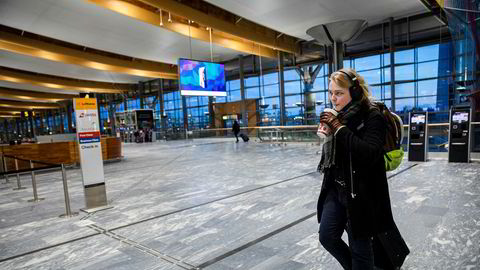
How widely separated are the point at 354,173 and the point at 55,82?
29.4 metres

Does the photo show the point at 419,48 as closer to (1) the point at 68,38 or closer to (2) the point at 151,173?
(2) the point at 151,173

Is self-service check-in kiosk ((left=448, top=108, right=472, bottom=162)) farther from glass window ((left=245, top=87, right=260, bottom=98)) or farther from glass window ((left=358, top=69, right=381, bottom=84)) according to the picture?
glass window ((left=245, top=87, right=260, bottom=98))

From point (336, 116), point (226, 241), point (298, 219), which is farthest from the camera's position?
point (298, 219)

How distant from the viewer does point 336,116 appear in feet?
4.86

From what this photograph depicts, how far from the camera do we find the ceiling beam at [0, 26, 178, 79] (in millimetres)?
14466

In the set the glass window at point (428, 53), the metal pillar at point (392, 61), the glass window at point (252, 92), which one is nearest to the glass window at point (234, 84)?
the glass window at point (252, 92)

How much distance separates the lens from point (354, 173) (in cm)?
143

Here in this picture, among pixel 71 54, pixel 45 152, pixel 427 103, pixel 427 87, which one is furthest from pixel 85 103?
pixel 427 103

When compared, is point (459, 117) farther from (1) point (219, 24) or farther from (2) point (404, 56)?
(2) point (404, 56)

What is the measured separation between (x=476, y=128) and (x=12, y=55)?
2209cm

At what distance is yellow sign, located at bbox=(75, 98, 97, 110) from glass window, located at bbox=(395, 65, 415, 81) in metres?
17.4

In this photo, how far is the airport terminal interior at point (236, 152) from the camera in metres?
2.89

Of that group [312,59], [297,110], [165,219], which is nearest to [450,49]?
[312,59]

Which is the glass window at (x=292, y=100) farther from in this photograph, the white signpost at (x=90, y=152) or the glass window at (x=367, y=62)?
the white signpost at (x=90, y=152)
